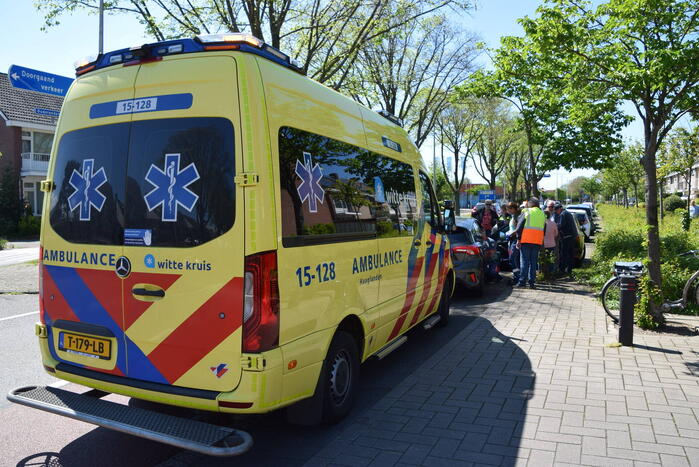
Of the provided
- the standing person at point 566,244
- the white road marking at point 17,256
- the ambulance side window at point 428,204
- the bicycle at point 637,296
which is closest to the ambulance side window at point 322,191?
the ambulance side window at point 428,204

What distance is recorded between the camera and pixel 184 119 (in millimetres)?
3369

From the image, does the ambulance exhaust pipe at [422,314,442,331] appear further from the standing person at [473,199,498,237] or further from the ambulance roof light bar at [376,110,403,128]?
the standing person at [473,199,498,237]

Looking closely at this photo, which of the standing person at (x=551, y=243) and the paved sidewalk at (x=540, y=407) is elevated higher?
the standing person at (x=551, y=243)

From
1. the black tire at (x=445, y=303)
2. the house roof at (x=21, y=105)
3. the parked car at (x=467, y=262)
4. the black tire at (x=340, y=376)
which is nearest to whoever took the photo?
the black tire at (x=340, y=376)

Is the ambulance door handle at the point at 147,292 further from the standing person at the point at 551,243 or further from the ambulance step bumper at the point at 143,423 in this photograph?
the standing person at the point at 551,243

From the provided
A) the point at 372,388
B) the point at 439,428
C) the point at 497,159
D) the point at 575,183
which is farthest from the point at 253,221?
the point at 575,183

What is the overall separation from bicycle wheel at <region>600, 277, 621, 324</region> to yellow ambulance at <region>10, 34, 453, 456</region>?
4.95 metres

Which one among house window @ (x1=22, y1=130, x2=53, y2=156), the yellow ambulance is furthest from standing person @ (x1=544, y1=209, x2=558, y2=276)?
house window @ (x1=22, y1=130, x2=53, y2=156)

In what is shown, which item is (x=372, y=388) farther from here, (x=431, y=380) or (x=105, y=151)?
(x=105, y=151)

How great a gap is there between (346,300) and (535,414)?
1807 millimetres

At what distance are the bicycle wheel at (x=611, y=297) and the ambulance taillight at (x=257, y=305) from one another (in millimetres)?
5661

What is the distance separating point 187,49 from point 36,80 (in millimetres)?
9135

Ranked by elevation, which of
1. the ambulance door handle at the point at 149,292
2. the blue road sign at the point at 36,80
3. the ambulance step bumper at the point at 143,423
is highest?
the blue road sign at the point at 36,80

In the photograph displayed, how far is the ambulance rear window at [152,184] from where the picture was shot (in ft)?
10.7
